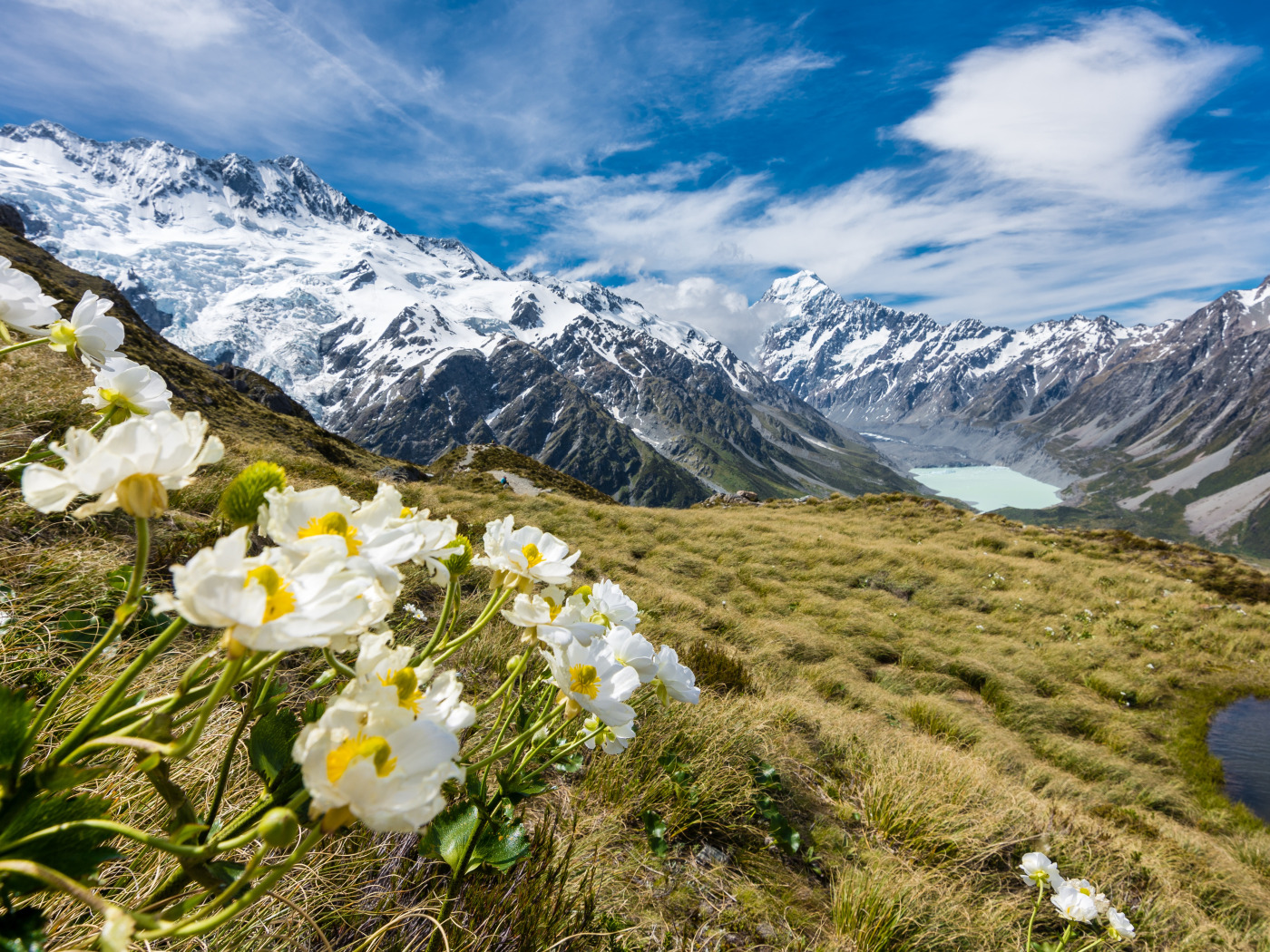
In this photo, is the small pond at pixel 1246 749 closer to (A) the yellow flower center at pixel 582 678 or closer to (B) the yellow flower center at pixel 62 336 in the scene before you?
(A) the yellow flower center at pixel 582 678

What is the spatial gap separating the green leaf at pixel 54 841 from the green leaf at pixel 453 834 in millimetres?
787

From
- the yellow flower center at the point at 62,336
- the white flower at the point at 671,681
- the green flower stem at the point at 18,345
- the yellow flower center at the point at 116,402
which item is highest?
the yellow flower center at the point at 62,336

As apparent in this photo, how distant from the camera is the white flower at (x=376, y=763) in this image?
29.7 inches

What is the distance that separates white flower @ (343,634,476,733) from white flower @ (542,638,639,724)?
41 cm

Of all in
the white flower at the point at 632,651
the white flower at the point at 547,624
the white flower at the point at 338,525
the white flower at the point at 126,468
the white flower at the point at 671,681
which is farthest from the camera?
the white flower at the point at 671,681

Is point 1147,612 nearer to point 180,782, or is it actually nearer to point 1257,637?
point 1257,637

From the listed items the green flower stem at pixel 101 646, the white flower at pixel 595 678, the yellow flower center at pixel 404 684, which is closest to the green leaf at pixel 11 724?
the green flower stem at pixel 101 646

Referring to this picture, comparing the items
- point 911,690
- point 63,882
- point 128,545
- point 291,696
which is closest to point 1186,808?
point 911,690

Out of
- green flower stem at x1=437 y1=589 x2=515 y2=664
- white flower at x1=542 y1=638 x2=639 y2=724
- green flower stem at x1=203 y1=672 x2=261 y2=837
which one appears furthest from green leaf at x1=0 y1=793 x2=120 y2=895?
white flower at x1=542 y1=638 x2=639 y2=724

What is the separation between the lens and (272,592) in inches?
33.3

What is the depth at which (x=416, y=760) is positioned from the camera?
32.7 inches

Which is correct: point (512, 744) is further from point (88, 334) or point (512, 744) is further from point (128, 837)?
point (88, 334)

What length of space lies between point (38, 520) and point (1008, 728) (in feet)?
35.8

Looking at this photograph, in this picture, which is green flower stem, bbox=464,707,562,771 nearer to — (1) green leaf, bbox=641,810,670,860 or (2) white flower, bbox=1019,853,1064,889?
(1) green leaf, bbox=641,810,670,860
